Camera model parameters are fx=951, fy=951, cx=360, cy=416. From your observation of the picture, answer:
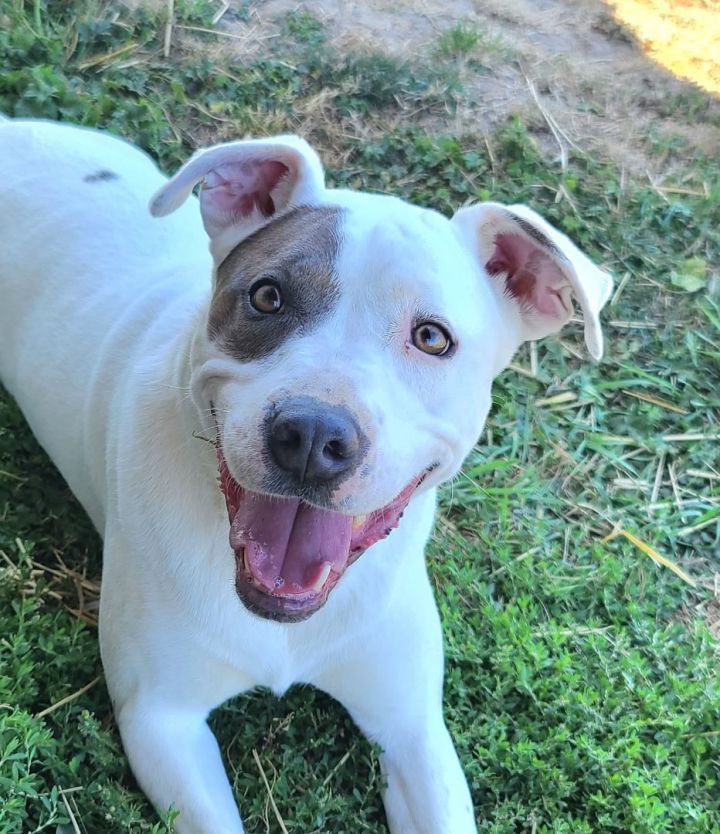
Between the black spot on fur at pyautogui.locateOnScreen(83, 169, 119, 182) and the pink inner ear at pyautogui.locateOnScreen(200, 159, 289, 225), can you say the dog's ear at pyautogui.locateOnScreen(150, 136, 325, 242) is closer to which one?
the pink inner ear at pyautogui.locateOnScreen(200, 159, 289, 225)

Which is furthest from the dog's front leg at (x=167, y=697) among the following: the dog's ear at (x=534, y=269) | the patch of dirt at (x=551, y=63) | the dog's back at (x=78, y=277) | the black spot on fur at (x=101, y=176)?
the patch of dirt at (x=551, y=63)

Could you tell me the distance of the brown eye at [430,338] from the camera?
2410mm

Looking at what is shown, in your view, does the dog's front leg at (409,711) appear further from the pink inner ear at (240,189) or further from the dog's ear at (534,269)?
the pink inner ear at (240,189)

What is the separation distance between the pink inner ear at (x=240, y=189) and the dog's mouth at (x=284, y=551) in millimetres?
733

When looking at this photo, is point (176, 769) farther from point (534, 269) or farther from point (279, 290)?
point (534, 269)

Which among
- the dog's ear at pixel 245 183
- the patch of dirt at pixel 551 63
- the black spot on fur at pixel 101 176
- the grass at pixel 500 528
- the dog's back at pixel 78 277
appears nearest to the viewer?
the dog's ear at pixel 245 183

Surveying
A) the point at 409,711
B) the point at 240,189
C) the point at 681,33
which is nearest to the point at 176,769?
the point at 409,711

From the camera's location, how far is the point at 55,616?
10.7 feet

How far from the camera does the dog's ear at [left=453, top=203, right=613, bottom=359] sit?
2.51 meters

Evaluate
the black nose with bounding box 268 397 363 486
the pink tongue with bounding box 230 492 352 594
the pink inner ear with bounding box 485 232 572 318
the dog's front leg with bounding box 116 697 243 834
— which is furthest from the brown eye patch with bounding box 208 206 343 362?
the dog's front leg with bounding box 116 697 243 834

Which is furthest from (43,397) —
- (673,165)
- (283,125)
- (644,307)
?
(673,165)

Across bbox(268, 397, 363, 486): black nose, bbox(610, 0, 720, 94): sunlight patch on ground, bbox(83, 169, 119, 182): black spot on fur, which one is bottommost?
bbox(83, 169, 119, 182): black spot on fur

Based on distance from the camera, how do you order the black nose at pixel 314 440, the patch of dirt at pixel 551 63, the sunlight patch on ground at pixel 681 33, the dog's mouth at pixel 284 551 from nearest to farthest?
the black nose at pixel 314 440
the dog's mouth at pixel 284 551
the patch of dirt at pixel 551 63
the sunlight patch on ground at pixel 681 33

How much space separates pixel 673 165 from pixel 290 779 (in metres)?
4.40
